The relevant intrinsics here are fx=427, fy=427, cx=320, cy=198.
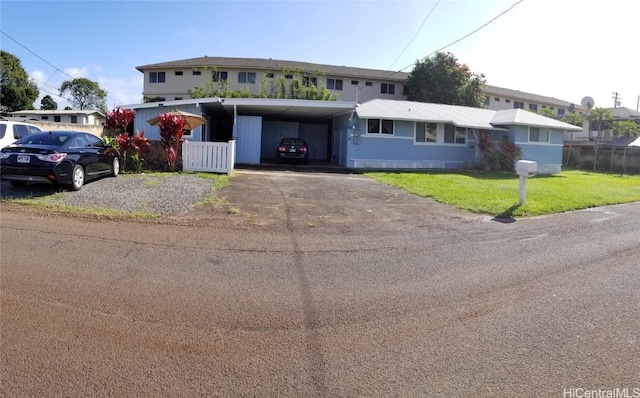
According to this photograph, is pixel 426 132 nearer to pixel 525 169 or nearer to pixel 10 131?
pixel 525 169

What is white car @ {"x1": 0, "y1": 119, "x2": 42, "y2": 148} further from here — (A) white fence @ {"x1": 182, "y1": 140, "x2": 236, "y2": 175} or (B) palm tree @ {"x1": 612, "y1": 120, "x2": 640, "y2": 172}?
(B) palm tree @ {"x1": 612, "y1": 120, "x2": 640, "y2": 172}

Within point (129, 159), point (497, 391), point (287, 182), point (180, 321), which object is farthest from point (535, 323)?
point (129, 159)

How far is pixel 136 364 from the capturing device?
3182mm

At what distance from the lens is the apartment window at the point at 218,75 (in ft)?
138

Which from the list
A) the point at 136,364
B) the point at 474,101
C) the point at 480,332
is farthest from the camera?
the point at 474,101

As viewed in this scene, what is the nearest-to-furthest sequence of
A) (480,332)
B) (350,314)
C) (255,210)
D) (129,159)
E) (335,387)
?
(335,387) < (480,332) < (350,314) < (255,210) < (129,159)

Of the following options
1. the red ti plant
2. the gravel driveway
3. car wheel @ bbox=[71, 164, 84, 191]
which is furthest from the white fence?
car wheel @ bbox=[71, 164, 84, 191]

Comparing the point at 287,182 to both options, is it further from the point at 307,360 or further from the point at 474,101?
the point at 474,101

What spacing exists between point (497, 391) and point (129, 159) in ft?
46.5

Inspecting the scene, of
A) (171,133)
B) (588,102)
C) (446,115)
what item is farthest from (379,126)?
(588,102)

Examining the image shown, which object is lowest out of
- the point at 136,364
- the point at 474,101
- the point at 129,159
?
the point at 136,364

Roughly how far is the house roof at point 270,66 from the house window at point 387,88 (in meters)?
0.73

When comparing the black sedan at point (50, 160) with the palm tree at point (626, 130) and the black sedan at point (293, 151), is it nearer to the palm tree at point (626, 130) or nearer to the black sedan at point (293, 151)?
the black sedan at point (293, 151)

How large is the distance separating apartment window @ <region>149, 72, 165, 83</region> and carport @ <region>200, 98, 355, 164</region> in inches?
718
